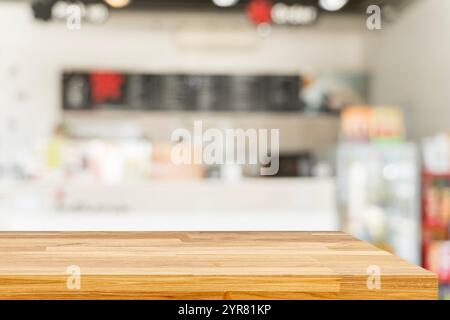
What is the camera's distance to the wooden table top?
A: 866 mm

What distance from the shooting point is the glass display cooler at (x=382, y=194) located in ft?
16.7

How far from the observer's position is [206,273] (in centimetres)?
89

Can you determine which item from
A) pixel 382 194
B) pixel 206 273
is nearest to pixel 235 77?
pixel 382 194

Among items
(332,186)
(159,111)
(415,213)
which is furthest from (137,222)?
(159,111)

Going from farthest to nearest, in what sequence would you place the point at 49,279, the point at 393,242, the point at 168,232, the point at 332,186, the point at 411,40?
the point at 411,40, the point at 393,242, the point at 332,186, the point at 168,232, the point at 49,279

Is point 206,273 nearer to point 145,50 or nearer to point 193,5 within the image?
point 193,5

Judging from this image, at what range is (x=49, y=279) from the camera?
867 mm

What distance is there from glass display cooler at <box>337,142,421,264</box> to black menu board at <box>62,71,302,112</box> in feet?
6.25

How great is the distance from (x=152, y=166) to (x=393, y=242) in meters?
2.00

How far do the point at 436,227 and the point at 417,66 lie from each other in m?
2.05

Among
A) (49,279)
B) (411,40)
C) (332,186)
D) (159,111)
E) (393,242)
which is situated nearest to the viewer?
(49,279)

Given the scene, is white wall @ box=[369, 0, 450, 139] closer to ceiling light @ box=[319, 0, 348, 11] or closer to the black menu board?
ceiling light @ box=[319, 0, 348, 11]

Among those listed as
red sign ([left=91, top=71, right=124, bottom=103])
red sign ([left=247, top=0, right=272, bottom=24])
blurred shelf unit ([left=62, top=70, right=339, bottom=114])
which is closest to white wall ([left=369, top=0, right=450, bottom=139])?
blurred shelf unit ([left=62, top=70, right=339, bottom=114])
